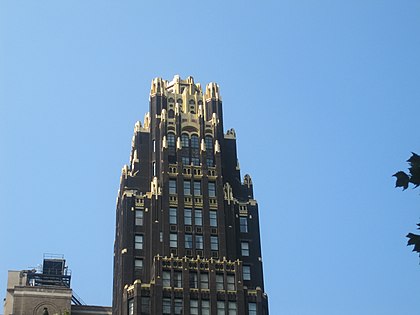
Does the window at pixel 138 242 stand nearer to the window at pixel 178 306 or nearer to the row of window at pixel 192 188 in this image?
the row of window at pixel 192 188

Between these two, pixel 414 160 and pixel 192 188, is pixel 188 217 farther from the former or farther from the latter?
pixel 414 160

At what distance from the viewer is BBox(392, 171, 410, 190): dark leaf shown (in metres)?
25.2

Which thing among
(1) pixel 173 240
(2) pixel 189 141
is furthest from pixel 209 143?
(1) pixel 173 240

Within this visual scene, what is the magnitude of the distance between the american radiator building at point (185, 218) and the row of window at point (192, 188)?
0.14 meters

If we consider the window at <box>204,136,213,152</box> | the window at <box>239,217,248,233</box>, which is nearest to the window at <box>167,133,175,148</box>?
the window at <box>204,136,213,152</box>

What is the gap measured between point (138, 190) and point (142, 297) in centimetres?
1779

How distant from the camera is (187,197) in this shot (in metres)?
116

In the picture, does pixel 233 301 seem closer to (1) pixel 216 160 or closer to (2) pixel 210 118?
(1) pixel 216 160

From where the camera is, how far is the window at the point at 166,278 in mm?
105812

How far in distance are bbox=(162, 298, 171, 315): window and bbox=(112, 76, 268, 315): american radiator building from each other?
12 cm

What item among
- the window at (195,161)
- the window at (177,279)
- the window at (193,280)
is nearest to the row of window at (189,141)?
the window at (195,161)

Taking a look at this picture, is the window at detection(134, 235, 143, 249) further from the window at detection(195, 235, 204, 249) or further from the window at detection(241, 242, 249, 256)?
the window at detection(241, 242, 249, 256)

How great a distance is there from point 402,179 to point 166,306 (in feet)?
266

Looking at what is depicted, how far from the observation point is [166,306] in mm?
103750
